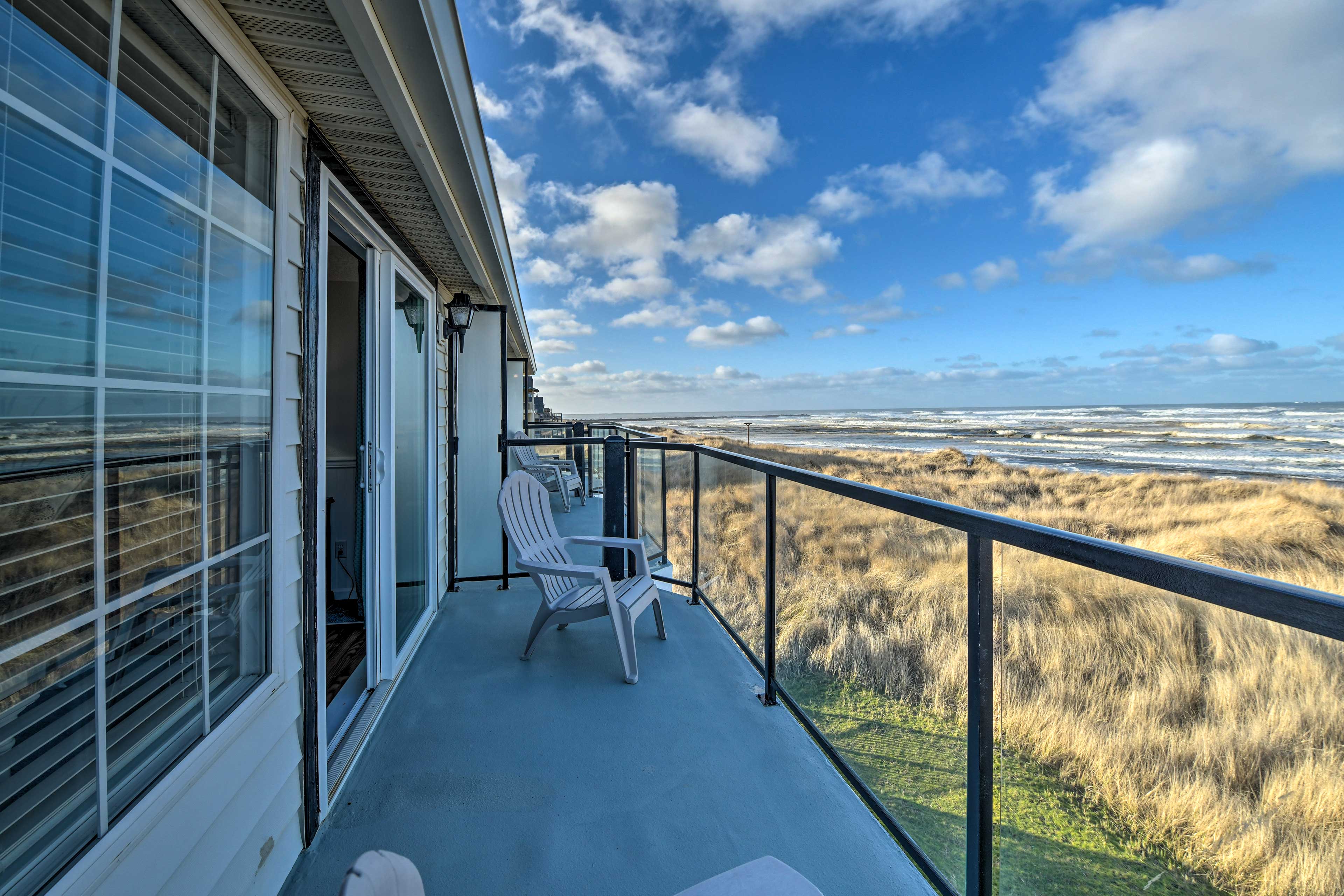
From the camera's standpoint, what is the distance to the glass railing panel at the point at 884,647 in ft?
5.46

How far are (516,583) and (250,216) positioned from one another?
344 centimetres

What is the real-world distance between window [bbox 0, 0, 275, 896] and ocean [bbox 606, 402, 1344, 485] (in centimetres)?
1834

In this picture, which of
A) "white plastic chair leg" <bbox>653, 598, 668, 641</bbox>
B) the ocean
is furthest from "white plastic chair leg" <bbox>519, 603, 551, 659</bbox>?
the ocean

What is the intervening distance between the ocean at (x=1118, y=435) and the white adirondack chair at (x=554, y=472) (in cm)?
1468

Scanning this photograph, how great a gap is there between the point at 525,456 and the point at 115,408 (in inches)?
223

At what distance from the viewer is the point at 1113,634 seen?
132cm

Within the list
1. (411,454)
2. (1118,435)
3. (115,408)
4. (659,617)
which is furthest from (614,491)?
(1118,435)

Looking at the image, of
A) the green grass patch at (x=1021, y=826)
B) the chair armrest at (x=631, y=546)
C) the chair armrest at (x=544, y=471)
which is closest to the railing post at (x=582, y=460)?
the chair armrest at (x=544, y=471)

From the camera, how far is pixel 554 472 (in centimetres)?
734

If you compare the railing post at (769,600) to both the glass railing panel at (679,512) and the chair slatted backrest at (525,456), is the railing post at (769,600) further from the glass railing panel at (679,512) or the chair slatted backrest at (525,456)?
the chair slatted backrest at (525,456)

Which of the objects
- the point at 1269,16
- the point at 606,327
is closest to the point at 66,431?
the point at 1269,16

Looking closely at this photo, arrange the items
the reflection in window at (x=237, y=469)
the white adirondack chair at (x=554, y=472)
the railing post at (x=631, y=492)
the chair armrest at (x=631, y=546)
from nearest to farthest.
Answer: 1. the reflection in window at (x=237, y=469)
2. the chair armrest at (x=631, y=546)
3. the railing post at (x=631, y=492)
4. the white adirondack chair at (x=554, y=472)

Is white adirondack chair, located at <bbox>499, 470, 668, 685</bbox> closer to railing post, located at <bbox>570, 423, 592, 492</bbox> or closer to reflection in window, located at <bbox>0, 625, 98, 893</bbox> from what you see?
reflection in window, located at <bbox>0, 625, 98, 893</bbox>

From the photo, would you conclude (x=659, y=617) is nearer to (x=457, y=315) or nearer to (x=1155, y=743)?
(x=1155, y=743)
